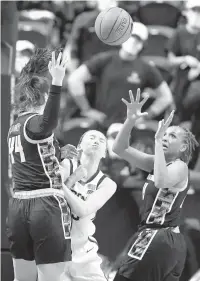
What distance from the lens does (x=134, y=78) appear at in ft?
18.6

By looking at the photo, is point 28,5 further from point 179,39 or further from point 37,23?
point 179,39

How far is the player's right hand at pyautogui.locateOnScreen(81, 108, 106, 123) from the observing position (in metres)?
5.61

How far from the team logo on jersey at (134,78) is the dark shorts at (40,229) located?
234 cm

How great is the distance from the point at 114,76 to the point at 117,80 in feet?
0.16

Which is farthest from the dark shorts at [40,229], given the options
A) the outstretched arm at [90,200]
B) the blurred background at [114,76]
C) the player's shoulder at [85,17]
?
the player's shoulder at [85,17]

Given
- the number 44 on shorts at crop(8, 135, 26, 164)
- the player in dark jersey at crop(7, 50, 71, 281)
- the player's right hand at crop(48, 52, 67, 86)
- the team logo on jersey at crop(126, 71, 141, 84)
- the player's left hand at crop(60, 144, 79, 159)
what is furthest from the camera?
the team logo on jersey at crop(126, 71, 141, 84)

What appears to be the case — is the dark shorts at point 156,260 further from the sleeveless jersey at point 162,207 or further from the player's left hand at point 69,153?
the player's left hand at point 69,153

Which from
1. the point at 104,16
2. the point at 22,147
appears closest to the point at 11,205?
the point at 22,147

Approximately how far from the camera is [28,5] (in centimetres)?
577

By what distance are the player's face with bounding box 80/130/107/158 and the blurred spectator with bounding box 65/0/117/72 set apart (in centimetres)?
137

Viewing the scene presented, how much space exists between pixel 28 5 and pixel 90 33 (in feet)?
2.21

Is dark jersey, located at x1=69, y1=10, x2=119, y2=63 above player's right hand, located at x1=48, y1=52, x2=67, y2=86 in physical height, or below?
above

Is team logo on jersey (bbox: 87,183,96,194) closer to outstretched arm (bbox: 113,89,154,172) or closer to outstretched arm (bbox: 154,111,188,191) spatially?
outstretched arm (bbox: 113,89,154,172)

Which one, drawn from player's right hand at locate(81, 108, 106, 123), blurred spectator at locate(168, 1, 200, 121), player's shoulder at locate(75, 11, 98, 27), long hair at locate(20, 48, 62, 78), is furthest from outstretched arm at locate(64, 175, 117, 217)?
player's shoulder at locate(75, 11, 98, 27)
